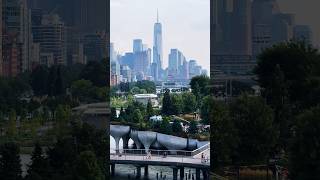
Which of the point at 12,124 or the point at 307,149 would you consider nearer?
the point at 307,149

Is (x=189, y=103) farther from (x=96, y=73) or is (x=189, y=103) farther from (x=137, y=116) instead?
(x=96, y=73)

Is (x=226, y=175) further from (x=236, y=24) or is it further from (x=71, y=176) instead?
(x=236, y=24)

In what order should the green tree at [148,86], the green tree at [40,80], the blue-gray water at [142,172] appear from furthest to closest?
the green tree at [148,86] < the blue-gray water at [142,172] < the green tree at [40,80]

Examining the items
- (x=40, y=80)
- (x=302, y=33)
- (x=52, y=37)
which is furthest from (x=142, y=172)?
(x=302, y=33)

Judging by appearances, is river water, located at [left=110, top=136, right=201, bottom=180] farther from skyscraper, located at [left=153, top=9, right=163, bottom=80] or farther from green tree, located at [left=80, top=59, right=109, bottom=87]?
skyscraper, located at [left=153, top=9, right=163, bottom=80]

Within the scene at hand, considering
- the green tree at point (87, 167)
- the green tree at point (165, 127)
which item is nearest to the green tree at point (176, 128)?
the green tree at point (165, 127)

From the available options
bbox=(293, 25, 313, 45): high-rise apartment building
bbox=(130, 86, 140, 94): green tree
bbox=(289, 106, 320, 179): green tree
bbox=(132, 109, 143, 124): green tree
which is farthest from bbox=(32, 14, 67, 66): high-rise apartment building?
bbox=(130, 86, 140, 94): green tree

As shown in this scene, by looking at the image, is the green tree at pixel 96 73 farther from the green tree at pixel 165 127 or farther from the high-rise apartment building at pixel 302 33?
the green tree at pixel 165 127

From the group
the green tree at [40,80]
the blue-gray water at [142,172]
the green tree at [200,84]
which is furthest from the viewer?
the green tree at [200,84]
